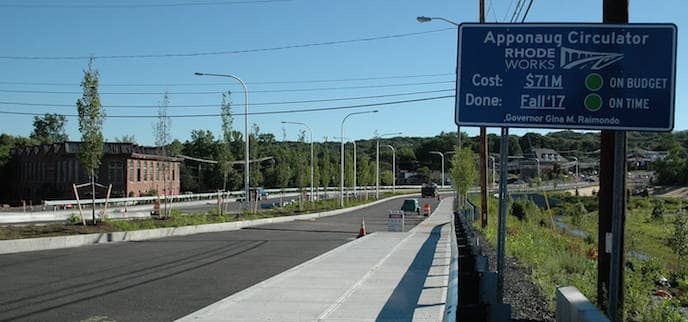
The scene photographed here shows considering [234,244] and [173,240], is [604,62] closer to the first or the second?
[234,244]

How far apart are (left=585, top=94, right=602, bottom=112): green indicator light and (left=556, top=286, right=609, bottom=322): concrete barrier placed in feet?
5.55

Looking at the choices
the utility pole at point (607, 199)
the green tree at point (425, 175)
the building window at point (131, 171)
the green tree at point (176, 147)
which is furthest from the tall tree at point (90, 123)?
the green tree at point (425, 175)

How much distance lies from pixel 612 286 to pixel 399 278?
7.59 m

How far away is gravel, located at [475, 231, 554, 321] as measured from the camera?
28.7 feet

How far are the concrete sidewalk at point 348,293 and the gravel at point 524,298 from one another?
40.7 inches

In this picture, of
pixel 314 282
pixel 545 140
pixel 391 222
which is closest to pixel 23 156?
pixel 391 222

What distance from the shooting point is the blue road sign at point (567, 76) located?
588cm

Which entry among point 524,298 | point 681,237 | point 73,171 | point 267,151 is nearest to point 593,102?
point 524,298

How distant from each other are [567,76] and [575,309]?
7.07 ft

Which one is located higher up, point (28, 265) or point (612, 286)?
point (612, 286)

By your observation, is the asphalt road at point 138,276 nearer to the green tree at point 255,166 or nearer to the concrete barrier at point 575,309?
the concrete barrier at point 575,309

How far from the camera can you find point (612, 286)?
6.43 m

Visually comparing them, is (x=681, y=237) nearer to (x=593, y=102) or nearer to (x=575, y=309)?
(x=593, y=102)

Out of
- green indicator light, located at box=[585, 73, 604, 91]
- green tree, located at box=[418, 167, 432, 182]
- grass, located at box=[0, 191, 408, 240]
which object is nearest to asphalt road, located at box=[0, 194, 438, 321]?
grass, located at box=[0, 191, 408, 240]
